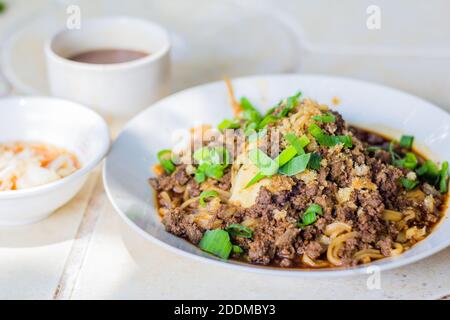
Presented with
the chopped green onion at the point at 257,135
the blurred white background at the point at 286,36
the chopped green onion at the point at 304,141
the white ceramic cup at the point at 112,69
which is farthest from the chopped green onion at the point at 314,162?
the blurred white background at the point at 286,36

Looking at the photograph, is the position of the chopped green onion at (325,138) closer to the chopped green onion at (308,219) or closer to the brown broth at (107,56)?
the chopped green onion at (308,219)

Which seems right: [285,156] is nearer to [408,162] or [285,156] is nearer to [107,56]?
[408,162]

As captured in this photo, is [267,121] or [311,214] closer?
[311,214]

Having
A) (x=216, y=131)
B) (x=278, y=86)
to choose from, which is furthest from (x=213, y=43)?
(x=216, y=131)

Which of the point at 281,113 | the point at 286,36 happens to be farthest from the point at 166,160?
the point at 286,36

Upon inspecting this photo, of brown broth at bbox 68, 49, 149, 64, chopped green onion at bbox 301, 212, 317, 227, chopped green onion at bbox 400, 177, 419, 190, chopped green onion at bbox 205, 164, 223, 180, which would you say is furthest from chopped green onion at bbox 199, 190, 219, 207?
brown broth at bbox 68, 49, 149, 64

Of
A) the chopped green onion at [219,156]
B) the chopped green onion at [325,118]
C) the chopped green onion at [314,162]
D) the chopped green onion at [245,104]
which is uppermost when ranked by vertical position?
the chopped green onion at [325,118]
